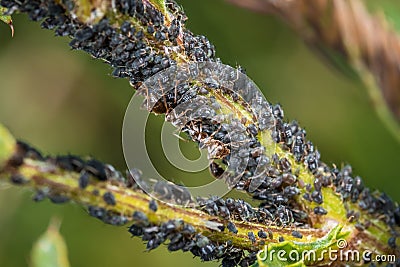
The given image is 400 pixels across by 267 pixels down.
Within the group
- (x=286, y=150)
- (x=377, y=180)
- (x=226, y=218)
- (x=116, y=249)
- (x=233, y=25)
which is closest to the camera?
(x=226, y=218)

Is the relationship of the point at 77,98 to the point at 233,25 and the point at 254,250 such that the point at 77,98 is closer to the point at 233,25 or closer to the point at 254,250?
the point at 233,25

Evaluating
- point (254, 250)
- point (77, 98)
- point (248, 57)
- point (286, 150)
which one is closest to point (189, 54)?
point (286, 150)

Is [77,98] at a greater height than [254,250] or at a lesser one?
greater

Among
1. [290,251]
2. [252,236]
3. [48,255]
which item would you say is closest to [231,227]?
[252,236]

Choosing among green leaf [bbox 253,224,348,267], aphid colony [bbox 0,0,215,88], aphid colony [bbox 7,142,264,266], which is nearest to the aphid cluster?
aphid colony [bbox 7,142,264,266]

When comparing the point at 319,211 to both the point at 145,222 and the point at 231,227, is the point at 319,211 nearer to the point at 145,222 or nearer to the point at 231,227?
the point at 231,227

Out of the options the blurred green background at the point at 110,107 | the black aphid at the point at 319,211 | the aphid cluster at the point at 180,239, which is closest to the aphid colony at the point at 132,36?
the aphid cluster at the point at 180,239

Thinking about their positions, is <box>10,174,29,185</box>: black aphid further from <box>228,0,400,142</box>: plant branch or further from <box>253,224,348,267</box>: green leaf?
<box>228,0,400,142</box>: plant branch

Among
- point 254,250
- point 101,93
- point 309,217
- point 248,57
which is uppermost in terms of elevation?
point 248,57
